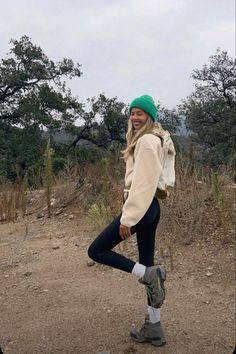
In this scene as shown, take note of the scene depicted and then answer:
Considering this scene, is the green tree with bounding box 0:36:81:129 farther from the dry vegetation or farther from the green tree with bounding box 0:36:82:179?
the dry vegetation

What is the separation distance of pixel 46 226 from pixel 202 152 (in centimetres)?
756

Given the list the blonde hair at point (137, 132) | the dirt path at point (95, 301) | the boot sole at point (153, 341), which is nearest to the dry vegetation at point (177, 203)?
the dirt path at point (95, 301)

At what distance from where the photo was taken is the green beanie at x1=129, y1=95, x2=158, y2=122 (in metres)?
1.53

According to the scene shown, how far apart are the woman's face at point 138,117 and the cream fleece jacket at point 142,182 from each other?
78mm

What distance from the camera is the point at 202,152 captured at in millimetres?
10883

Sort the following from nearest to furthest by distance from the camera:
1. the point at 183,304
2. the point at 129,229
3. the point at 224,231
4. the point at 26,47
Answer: the point at 129,229 < the point at 183,304 < the point at 224,231 < the point at 26,47

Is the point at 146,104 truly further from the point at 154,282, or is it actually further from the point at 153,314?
the point at 153,314

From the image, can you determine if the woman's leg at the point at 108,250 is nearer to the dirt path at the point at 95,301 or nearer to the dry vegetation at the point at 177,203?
the dirt path at the point at 95,301

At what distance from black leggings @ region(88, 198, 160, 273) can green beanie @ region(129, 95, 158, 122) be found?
12.1 inches

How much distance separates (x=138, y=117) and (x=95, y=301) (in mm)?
1092

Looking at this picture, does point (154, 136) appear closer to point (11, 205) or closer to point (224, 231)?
point (224, 231)

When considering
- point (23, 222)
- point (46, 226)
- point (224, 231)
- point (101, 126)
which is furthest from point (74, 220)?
point (101, 126)

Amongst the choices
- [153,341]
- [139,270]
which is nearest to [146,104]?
[139,270]

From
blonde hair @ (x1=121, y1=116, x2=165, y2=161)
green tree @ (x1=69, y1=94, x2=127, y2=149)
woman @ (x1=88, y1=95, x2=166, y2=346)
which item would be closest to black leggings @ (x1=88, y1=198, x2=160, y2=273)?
woman @ (x1=88, y1=95, x2=166, y2=346)
